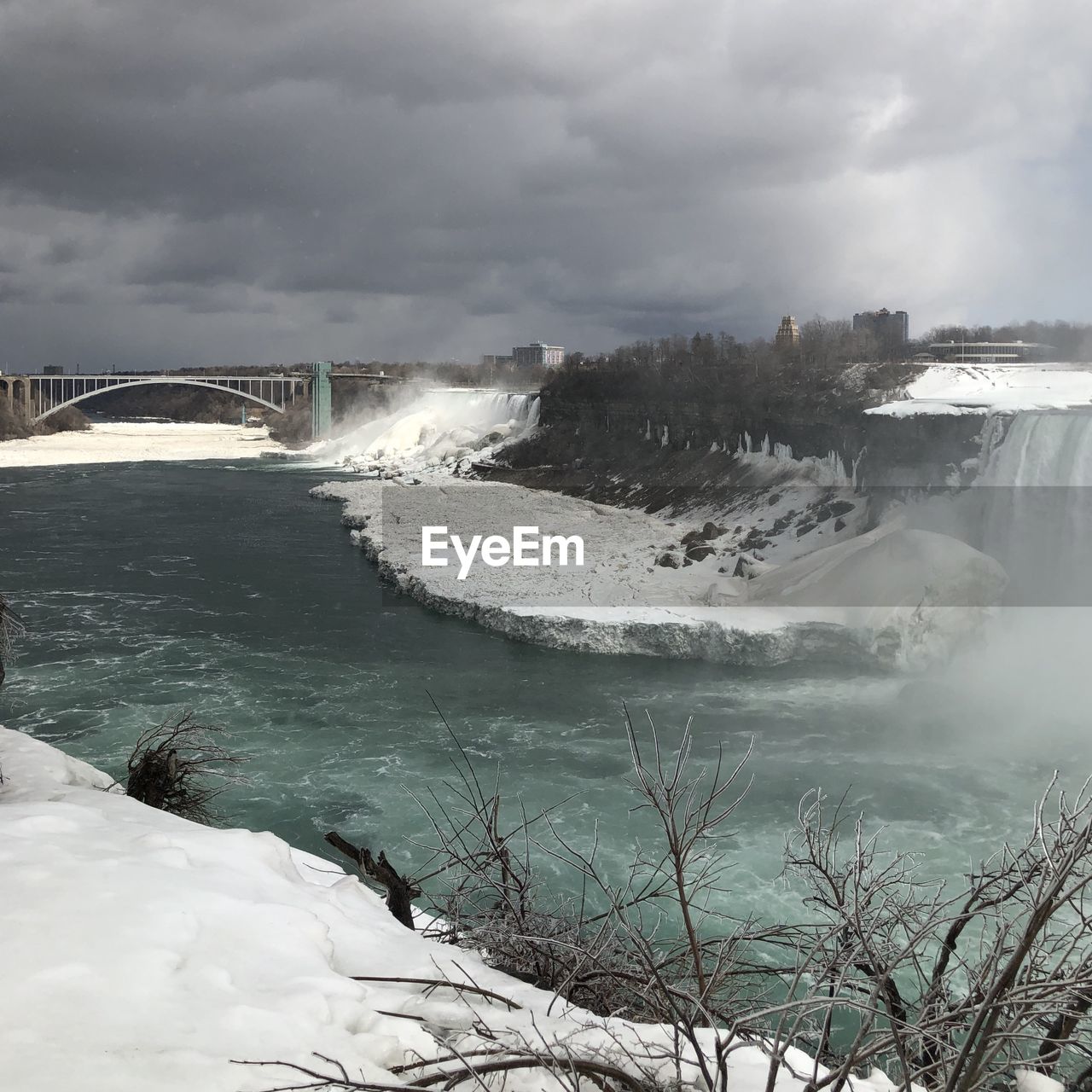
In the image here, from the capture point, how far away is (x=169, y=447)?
80.8 meters

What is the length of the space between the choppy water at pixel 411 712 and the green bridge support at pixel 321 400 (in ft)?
189

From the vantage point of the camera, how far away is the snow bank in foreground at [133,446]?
68438 mm

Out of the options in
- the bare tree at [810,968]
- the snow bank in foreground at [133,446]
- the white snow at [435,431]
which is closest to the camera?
→ the bare tree at [810,968]

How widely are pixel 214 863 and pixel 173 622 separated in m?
18.2

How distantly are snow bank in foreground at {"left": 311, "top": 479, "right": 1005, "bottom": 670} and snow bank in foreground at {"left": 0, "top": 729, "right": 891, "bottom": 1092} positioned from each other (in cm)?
1588

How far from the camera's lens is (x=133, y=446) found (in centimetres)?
8081

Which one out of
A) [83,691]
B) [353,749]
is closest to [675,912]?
[353,749]

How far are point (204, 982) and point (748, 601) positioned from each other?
20243 mm

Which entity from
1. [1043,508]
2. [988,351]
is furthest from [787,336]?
[1043,508]

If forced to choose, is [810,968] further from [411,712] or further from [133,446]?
[133,446]

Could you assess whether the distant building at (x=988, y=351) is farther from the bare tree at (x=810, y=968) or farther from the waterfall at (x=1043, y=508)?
the bare tree at (x=810, y=968)

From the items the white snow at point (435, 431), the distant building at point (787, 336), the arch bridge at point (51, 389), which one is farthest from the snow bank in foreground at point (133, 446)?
the distant building at point (787, 336)

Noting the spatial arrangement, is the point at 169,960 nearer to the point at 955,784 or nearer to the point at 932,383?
the point at 955,784

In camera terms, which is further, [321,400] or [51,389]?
[321,400]
